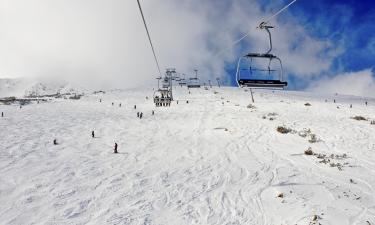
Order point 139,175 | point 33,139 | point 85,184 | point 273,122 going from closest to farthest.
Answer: point 85,184, point 139,175, point 33,139, point 273,122

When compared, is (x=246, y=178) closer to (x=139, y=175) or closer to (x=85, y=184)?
(x=139, y=175)

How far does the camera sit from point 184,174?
Result: 15.3 meters

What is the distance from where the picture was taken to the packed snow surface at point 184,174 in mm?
11242

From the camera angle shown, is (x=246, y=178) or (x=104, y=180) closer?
(x=104, y=180)

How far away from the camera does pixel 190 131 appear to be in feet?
83.6

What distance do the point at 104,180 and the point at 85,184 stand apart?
815mm

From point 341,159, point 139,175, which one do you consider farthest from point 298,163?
point 139,175

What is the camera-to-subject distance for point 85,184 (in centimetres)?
1334

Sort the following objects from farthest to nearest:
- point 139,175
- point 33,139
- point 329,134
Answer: point 329,134, point 33,139, point 139,175

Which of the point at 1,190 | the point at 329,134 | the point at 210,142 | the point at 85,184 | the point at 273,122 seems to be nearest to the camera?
the point at 1,190

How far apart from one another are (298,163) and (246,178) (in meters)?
3.68

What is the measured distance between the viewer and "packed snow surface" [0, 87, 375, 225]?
1124 centimetres

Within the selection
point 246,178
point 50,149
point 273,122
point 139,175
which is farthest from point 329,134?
point 50,149

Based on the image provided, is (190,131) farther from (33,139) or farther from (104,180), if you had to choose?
(104,180)
